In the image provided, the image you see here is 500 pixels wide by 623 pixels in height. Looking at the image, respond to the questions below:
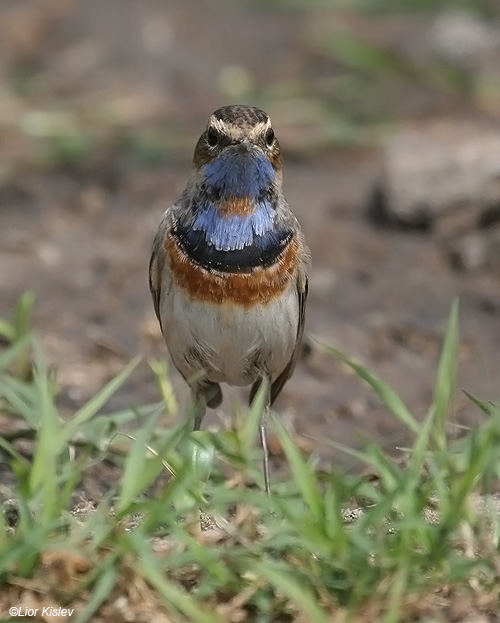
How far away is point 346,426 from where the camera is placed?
595 centimetres

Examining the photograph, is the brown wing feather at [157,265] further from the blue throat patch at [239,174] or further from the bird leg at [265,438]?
the bird leg at [265,438]

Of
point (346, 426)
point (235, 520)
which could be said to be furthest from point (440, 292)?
point (235, 520)

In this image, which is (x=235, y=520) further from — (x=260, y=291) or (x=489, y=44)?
(x=489, y=44)

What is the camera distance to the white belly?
183 inches

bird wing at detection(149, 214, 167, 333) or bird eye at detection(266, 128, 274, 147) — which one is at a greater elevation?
bird eye at detection(266, 128, 274, 147)

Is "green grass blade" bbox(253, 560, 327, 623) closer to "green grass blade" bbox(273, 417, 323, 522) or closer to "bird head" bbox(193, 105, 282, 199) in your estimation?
"green grass blade" bbox(273, 417, 323, 522)

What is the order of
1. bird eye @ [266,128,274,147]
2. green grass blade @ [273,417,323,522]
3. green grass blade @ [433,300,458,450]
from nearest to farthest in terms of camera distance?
green grass blade @ [273,417,323,522], green grass blade @ [433,300,458,450], bird eye @ [266,128,274,147]

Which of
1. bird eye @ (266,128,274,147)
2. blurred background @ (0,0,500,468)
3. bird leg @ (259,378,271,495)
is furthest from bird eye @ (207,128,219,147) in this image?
blurred background @ (0,0,500,468)

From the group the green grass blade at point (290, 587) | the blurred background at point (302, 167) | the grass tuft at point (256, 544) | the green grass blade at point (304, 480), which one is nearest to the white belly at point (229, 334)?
the blurred background at point (302, 167)

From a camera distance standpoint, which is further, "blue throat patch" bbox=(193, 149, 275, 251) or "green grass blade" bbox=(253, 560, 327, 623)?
"blue throat patch" bbox=(193, 149, 275, 251)

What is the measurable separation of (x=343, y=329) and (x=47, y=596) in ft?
11.8

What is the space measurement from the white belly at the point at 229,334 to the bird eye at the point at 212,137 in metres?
0.59
